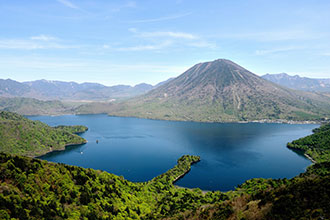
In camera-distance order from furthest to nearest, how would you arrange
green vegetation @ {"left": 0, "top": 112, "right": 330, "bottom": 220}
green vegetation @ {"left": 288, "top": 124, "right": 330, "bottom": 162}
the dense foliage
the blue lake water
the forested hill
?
the forested hill → green vegetation @ {"left": 288, "top": 124, "right": 330, "bottom": 162} → the blue lake water → the dense foliage → green vegetation @ {"left": 0, "top": 112, "right": 330, "bottom": 220}

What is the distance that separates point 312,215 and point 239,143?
156454mm

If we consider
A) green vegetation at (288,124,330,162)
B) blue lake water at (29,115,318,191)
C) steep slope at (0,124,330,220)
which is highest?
steep slope at (0,124,330,220)

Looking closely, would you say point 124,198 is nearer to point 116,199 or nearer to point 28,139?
point 116,199

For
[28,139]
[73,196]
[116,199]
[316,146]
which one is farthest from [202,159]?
[28,139]

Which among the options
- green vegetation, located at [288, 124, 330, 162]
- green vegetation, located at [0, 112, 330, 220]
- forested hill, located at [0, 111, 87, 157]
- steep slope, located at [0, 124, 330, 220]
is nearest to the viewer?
steep slope, located at [0, 124, 330, 220]

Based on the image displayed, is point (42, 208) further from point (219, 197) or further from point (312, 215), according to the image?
point (219, 197)

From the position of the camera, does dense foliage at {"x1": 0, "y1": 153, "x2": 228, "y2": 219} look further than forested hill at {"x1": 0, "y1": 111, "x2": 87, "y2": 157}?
No

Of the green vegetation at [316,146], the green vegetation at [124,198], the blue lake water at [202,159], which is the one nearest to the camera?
the green vegetation at [124,198]

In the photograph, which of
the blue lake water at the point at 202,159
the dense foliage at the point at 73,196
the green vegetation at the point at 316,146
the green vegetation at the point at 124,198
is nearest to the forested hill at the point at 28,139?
the blue lake water at the point at 202,159

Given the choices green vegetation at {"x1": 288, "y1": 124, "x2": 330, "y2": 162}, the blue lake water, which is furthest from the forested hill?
green vegetation at {"x1": 288, "y1": 124, "x2": 330, "y2": 162}

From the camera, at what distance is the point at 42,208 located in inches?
1806

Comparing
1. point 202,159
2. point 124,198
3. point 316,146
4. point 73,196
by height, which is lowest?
point 202,159

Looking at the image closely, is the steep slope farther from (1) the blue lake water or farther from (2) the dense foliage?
(1) the blue lake water

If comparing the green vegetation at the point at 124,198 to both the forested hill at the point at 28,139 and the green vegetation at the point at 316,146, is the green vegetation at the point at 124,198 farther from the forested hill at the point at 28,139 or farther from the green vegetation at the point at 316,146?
the forested hill at the point at 28,139
